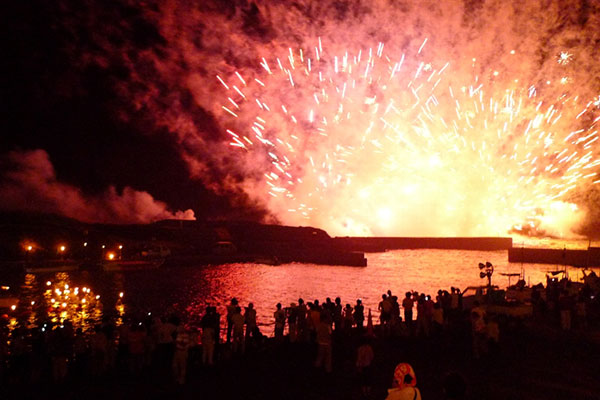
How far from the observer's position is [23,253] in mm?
58875

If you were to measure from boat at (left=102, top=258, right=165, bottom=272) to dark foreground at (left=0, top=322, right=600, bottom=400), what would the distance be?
42866 millimetres

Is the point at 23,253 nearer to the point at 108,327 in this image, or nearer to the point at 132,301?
the point at 132,301

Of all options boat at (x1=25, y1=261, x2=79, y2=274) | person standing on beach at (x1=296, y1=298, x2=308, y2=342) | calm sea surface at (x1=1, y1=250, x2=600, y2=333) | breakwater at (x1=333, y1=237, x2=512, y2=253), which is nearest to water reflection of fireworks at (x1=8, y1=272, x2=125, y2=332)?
calm sea surface at (x1=1, y1=250, x2=600, y2=333)

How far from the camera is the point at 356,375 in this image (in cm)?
1142

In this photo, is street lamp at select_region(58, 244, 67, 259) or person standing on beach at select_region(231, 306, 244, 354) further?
street lamp at select_region(58, 244, 67, 259)

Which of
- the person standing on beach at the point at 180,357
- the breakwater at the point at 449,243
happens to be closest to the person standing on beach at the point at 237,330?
the person standing on beach at the point at 180,357

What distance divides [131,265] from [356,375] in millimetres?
49804

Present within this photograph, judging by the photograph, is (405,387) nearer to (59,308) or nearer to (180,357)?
(180,357)

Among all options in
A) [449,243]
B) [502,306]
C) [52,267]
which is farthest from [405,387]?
[449,243]

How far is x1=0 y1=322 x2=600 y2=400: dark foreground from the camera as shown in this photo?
10492 millimetres

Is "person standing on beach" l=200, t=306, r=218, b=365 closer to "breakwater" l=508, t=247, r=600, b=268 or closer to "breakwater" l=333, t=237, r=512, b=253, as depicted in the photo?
"breakwater" l=508, t=247, r=600, b=268

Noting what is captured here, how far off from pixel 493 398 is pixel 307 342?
6248 millimetres

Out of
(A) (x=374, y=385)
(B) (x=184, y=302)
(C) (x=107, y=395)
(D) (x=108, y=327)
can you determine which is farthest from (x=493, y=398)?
(B) (x=184, y=302)

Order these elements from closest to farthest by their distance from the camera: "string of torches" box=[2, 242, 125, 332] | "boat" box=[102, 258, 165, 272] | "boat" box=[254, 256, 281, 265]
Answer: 1. "string of torches" box=[2, 242, 125, 332]
2. "boat" box=[102, 258, 165, 272]
3. "boat" box=[254, 256, 281, 265]
